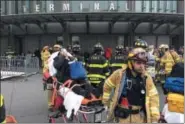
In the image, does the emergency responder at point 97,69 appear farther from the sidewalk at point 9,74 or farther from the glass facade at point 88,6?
the glass facade at point 88,6

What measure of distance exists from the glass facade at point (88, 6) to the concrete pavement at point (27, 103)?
60.9ft

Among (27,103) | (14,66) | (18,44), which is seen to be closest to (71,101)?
(27,103)

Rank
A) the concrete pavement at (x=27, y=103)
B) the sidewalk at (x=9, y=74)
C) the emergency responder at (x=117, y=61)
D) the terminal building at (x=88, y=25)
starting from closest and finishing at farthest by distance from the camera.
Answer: the concrete pavement at (x=27, y=103) < the emergency responder at (x=117, y=61) < the sidewalk at (x=9, y=74) < the terminal building at (x=88, y=25)

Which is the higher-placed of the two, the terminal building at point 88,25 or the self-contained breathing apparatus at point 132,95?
the terminal building at point 88,25

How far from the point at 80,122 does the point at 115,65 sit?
4288 millimetres

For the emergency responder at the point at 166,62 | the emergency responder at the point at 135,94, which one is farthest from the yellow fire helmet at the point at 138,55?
the emergency responder at the point at 166,62

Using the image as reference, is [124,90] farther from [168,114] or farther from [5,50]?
[5,50]

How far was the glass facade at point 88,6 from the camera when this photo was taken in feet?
110

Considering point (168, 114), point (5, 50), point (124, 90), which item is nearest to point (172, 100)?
point (168, 114)

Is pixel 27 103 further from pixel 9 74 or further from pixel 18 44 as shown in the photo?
pixel 18 44

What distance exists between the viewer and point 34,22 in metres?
32.1

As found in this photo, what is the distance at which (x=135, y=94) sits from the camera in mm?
4922

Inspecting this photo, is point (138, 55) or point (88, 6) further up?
point (88, 6)

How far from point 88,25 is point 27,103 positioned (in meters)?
21.0
